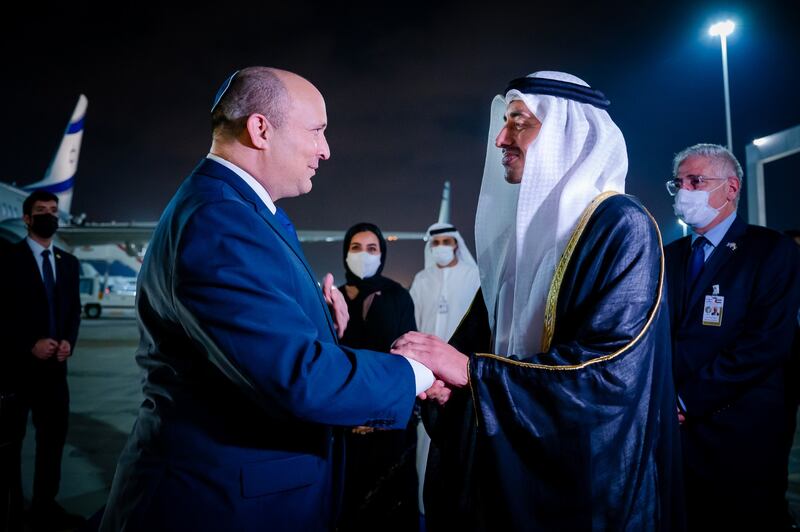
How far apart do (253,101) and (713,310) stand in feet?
8.39

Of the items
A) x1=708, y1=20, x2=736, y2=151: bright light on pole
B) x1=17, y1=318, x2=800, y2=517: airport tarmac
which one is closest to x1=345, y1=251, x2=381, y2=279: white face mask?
x1=17, y1=318, x2=800, y2=517: airport tarmac

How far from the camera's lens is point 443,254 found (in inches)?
207

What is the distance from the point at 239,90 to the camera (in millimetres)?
1534

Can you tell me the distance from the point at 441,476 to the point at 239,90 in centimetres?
153

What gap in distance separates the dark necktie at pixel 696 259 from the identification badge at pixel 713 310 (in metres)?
0.15

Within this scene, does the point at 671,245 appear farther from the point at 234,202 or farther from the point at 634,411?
the point at 234,202

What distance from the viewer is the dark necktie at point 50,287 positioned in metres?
3.92

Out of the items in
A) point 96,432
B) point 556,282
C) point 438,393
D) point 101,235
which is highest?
point 101,235

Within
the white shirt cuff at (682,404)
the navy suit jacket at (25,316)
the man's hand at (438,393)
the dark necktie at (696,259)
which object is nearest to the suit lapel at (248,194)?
the man's hand at (438,393)

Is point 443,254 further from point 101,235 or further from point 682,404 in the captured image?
point 101,235

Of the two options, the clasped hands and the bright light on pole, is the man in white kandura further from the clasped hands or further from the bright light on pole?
the bright light on pole

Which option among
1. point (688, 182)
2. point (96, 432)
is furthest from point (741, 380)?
point (96, 432)

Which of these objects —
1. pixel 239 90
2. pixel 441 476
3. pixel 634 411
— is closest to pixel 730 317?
pixel 634 411

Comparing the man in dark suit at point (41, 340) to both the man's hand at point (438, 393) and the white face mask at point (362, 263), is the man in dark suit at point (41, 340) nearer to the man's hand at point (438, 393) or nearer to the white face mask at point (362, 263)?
the white face mask at point (362, 263)
